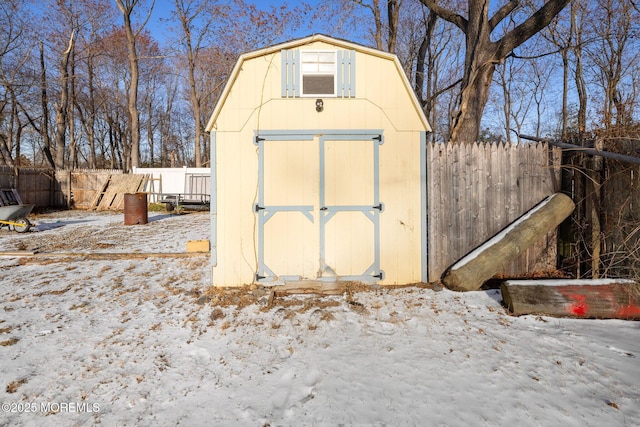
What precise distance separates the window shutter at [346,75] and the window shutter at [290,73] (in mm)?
624

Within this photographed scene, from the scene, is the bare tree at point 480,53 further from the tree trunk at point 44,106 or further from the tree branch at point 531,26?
the tree trunk at point 44,106

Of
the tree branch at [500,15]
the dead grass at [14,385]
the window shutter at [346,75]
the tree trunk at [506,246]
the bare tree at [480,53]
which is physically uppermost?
the tree branch at [500,15]

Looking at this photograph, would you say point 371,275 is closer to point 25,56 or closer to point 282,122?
point 282,122

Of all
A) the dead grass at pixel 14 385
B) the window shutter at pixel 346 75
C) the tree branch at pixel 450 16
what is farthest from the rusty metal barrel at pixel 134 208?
the tree branch at pixel 450 16

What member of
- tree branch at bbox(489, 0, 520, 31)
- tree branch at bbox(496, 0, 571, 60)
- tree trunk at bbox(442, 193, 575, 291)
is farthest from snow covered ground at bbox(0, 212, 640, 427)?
tree branch at bbox(489, 0, 520, 31)

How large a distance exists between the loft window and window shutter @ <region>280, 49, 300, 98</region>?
0.25 ft

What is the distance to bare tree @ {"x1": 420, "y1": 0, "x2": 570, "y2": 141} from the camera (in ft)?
24.5

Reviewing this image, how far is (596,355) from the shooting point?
314 cm

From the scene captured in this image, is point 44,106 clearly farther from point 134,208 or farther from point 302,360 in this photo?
point 302,360

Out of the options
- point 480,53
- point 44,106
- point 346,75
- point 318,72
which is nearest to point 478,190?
point 346,75

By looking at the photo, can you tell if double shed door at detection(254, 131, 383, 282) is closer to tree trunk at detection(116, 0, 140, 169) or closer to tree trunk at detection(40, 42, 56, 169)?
tree trunk at detection(116, 0, 140, 169)

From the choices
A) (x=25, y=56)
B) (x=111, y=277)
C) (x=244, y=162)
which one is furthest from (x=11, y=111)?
(x=244, y=162)

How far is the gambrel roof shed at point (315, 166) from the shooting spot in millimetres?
5070

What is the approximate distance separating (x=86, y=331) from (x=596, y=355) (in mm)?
5161
